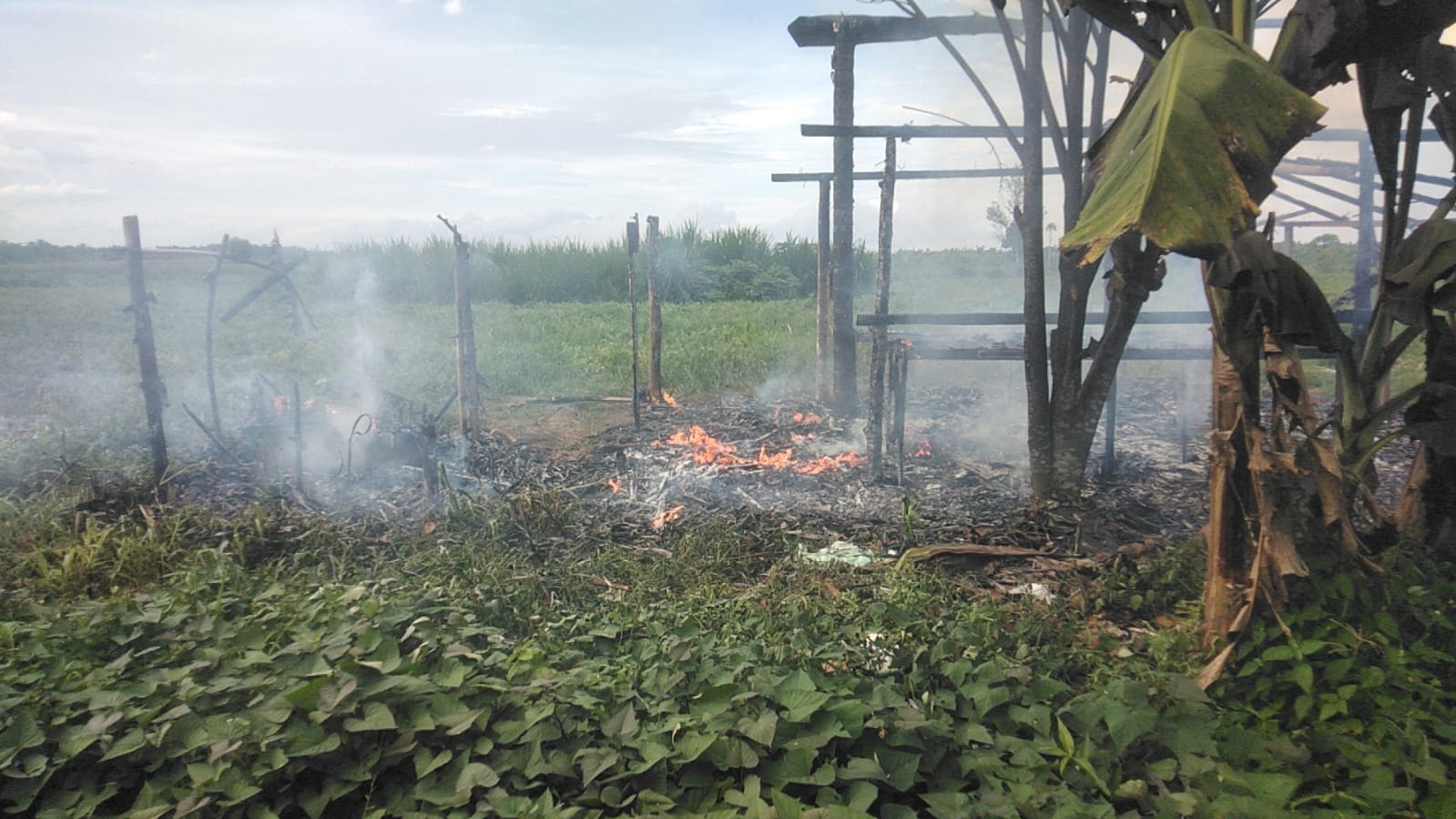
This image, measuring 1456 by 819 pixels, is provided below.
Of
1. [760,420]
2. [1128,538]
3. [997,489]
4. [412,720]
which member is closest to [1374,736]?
[1128,538]

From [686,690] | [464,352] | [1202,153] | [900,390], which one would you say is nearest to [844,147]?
[900,390]

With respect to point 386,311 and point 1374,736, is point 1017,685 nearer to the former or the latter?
point 1374,736

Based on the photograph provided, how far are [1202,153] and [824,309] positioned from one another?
269 inches

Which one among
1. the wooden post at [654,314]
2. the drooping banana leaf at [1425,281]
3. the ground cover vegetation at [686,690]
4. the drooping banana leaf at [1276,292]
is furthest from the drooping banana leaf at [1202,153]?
the wooden post at [654,314]

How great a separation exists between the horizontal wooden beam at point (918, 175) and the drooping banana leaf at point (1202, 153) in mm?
4568

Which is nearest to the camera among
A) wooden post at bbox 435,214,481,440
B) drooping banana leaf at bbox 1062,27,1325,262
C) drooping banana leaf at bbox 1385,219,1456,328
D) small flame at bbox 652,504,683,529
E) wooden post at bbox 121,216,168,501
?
drooping banana leaf at bbox 1062,27,1325,262

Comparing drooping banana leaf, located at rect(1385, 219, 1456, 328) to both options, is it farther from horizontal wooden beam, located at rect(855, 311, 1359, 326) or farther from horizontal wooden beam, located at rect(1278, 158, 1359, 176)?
horizontal wooden beam, located at rect(1278, 158, 1359, 176)

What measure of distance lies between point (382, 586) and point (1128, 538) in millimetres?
4060

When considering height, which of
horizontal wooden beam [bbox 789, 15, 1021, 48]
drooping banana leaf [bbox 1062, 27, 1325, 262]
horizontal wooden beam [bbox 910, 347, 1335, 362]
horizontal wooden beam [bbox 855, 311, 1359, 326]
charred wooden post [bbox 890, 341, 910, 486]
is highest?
horizontal wooden beam [bbox 789, 15, 1021, 48]

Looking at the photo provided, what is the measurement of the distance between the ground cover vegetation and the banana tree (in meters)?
0.32

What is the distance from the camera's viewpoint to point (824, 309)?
373 inches

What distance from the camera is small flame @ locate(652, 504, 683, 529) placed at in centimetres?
562

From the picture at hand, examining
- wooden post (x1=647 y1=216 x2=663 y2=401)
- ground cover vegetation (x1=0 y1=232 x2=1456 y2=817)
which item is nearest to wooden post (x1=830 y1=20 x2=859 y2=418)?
wooden post (x1=647 y1=216 x2=663 y2=401)

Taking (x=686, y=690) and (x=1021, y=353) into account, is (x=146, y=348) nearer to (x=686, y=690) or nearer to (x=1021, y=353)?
(x=686, y=690)
